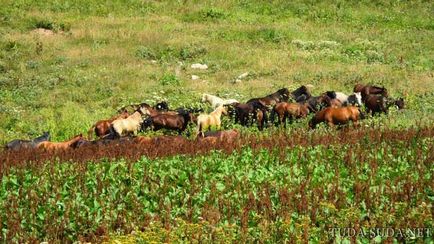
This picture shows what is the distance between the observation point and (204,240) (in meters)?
7.14

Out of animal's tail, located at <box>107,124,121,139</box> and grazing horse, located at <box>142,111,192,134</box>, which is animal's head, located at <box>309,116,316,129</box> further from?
animal's tail, located at <box>107,124,121,139</box>

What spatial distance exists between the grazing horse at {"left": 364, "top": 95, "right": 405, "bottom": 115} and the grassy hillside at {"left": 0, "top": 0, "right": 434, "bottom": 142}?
0.51 m

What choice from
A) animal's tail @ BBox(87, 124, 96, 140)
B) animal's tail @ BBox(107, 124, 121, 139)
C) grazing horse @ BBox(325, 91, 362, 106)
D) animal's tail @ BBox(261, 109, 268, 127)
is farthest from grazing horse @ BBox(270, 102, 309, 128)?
animal's tail @ BBox(87, 124, 96, 140)

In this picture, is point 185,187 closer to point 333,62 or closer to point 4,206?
point 4,206

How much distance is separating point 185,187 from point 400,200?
144 inches

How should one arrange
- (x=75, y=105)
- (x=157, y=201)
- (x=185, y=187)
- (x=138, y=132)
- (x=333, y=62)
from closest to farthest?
1. (x=157, y=201)
2. (x=185, y=187)
3. (x=138, y=132)
4. (x=75, y=105)
5. (x=333, y=62)

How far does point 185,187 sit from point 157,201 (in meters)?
0.81

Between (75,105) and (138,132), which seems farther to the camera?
(75,105)

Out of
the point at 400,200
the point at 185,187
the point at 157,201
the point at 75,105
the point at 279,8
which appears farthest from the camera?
the point at 279,8

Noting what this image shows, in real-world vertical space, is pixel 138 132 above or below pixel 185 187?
below

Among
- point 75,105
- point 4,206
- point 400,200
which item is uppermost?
point 400,200

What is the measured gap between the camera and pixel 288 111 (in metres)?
18.8

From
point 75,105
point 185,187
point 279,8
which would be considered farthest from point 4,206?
point 279,8

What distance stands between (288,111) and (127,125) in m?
5.44
